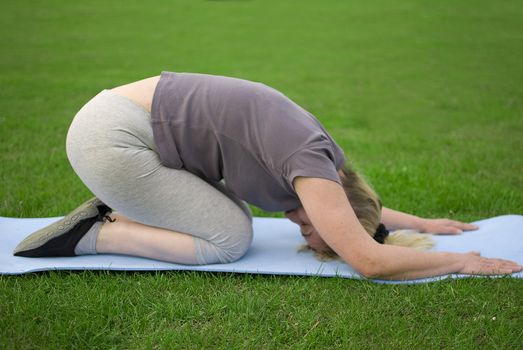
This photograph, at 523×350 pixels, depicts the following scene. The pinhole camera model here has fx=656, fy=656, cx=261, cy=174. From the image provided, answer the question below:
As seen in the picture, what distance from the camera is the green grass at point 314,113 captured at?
2.80 metres

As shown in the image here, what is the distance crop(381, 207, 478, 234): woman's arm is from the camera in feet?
13.1

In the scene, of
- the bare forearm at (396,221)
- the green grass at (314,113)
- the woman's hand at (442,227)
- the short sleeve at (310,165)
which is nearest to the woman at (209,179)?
the short sleeve at (310,165)

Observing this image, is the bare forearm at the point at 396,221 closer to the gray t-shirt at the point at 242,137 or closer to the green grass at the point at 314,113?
the green grass at the point at 314,113

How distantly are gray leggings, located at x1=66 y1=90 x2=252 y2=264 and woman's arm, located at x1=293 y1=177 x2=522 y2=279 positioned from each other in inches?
22.1

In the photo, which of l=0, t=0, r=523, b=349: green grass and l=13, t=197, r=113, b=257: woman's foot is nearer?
l=0, t=0, r=523, b=349: green grass

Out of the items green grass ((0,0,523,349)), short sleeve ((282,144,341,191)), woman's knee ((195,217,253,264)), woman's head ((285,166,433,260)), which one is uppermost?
short sleeve ((282,144,341,191))

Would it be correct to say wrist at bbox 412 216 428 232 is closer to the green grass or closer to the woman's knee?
the green grass

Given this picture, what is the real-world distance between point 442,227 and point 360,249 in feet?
3.88

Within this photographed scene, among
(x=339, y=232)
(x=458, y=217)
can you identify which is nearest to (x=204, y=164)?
(x=339, y=232)

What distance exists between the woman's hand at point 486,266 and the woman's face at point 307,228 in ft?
2.32

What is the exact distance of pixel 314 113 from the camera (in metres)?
8.19

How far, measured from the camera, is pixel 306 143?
3012mm

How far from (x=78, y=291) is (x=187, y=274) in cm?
54

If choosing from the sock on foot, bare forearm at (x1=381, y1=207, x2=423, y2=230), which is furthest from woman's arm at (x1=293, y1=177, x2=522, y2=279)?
the sock on foot
